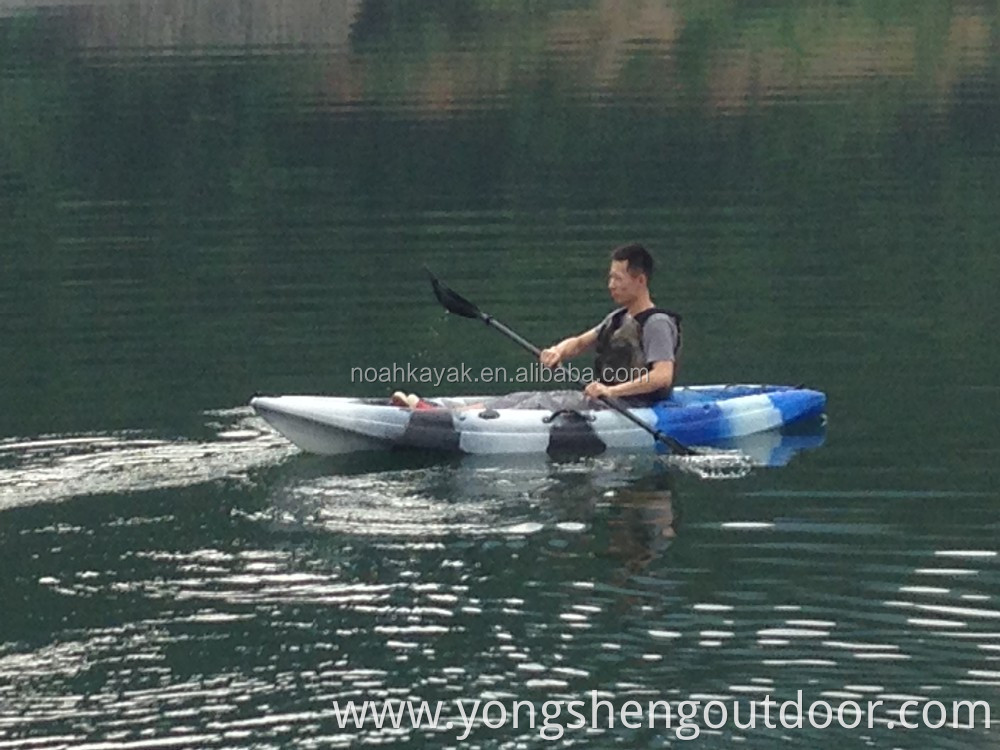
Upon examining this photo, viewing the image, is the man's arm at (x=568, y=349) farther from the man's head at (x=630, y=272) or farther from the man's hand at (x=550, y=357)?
the man's head at (x=630, y=272)

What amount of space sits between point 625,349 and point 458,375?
8.53 feet

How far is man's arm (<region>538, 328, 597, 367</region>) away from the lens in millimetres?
13586

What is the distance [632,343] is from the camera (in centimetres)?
1365

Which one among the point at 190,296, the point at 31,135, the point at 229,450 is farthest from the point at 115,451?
the point at 31,135

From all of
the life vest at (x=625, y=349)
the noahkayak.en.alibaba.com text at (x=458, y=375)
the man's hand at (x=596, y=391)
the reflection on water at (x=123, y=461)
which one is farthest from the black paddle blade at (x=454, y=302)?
the reflection on water at (x=123, y=461)

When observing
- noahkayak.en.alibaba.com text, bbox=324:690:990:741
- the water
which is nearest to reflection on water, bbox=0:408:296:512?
the water

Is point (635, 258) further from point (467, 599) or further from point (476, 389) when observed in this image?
point (467, 599)

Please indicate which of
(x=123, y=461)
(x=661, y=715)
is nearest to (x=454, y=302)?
(x=123, y=461)

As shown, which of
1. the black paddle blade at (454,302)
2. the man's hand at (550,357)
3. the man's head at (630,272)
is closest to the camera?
the man's head at (630,272)

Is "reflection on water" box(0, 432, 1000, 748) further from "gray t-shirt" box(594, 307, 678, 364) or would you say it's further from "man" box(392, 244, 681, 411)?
"gray t-shirt" box(594, 307, 678, 364)

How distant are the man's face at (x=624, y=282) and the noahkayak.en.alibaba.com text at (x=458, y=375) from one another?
2.23m

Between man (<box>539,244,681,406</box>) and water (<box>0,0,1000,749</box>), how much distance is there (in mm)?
709

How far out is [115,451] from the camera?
44.0 ft

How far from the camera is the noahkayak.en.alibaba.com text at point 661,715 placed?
8.61 m
